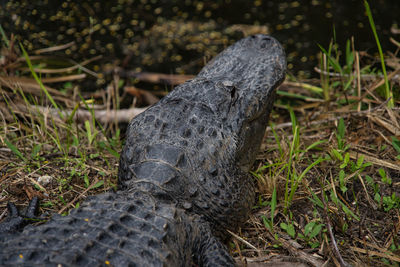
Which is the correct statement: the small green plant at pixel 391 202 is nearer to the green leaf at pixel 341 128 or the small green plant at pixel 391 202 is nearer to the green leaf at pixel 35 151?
the green leaf at pixel 341 128

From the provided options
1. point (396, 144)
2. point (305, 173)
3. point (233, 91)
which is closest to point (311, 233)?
point (305, 173)

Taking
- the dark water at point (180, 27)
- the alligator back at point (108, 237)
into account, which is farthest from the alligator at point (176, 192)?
the dark water at point (180, 27)

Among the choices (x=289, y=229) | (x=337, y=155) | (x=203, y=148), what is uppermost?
(x=203, y=148)

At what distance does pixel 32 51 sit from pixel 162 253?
3.72 metres

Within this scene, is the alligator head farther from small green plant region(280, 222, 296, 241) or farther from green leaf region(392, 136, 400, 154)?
green leaf region(392, 136, 400, 154)

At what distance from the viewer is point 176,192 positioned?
2.11 meters

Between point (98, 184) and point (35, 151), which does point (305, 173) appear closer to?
point (98, 184)

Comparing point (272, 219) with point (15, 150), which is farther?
point (15, 150)

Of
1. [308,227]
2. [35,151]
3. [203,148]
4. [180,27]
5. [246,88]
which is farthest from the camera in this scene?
[180,27]

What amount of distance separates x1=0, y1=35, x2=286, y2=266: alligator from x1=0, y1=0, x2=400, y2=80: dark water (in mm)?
2215

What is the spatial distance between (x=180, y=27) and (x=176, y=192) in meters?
3.72

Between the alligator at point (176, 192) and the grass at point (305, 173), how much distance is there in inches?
8.7

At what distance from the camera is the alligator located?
5.60 ft

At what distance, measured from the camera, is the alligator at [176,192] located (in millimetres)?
1706
